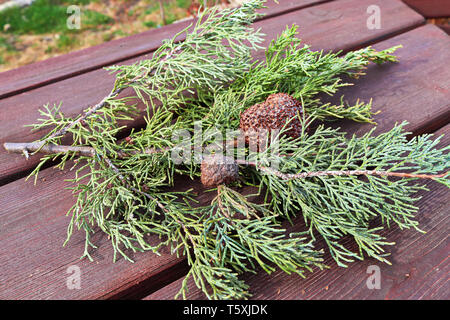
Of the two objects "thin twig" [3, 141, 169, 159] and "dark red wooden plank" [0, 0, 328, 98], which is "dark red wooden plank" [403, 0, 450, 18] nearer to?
"dark red wooden plank" [0, 0, 328, 98]

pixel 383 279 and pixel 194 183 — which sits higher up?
pixel 194 183

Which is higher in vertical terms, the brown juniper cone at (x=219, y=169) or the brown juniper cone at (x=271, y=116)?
the brown juniper cone at (x=271, y=116)

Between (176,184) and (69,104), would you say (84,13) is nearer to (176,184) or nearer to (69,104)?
(69,104)

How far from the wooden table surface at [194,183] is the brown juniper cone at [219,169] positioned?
0.73 ft

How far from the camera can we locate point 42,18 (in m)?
3.96

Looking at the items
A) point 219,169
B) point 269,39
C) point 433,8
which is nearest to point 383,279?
point 219,169

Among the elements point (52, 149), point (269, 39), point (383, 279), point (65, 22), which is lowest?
point (383, 279)

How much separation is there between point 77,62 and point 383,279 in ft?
5.12

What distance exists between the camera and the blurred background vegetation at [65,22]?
11.9 feet

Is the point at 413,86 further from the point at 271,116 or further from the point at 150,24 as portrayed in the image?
the point at 150,24

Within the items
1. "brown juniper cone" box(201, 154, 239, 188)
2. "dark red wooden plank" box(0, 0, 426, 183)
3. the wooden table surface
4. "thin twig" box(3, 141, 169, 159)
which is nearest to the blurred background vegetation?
"dark red wooden plank" box(0, 0, 426, 183)

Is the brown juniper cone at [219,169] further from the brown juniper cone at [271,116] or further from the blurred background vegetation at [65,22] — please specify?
the blurred background vegetation at [65,22]

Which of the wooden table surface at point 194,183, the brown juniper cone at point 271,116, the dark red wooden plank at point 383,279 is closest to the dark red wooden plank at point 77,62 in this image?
the wooden table surface at point 194,183

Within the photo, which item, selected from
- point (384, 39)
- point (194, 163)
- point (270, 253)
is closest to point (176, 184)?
point (194, 163)
